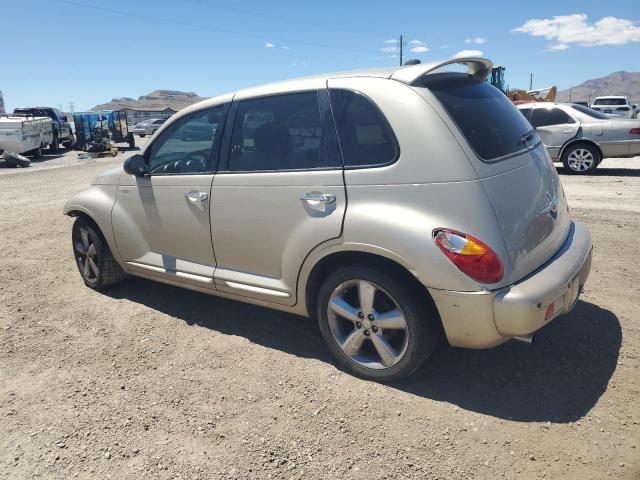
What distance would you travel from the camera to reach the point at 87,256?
15.4 ft

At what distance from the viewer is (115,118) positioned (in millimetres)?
27516

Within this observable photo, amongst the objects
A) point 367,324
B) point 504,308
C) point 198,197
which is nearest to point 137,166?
point 198,197

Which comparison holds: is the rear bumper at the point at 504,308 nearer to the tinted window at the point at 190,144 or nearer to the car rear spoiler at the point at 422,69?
the car rear spoiler at the point at 422,69

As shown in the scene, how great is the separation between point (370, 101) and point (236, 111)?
108 centimetres

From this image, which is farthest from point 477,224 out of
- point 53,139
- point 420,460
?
point 53,139

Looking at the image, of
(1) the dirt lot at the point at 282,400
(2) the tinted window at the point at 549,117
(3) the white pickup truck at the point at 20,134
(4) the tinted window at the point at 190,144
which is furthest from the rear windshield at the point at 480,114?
(3) the white pickup truck at the point at 20,134

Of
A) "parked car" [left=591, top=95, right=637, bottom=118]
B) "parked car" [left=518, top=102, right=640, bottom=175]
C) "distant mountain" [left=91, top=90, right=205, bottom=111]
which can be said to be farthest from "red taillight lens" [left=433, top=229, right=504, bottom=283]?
"distant mountain" [left=91, top=90, right=205, bottom=111]

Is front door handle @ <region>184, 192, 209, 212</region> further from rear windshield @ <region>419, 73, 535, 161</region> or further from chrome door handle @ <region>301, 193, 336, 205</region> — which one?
rear windshield @ <region>419, 73, 535, 161</region>

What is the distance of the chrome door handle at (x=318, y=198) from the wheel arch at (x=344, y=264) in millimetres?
283

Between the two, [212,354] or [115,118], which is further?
[115,118]

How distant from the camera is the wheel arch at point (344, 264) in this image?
2728 millimetres

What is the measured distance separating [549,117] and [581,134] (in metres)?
0.81

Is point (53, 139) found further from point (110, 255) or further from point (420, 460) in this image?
point (420, 460)

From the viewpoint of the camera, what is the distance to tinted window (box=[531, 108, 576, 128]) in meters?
11.0
